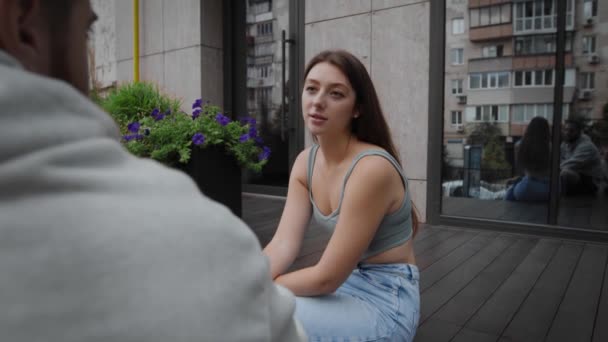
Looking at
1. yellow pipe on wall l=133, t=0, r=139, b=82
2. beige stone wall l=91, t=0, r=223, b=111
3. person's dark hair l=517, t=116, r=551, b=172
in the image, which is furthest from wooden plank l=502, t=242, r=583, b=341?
yellow pipe on wall l=133, t=0, r=139, b=82

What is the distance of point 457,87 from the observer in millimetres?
4332

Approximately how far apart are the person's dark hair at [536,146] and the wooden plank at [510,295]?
98 centimetres

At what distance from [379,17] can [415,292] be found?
3.73 metres

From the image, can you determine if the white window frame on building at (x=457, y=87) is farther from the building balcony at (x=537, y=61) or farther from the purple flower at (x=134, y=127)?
the purple flower at (x=134, y=127)

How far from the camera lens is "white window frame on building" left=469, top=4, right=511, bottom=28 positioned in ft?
13.8

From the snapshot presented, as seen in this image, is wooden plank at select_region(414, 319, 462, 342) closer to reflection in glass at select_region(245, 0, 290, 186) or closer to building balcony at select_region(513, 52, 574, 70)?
building balcony at select_region(513, 52, 574, 70)

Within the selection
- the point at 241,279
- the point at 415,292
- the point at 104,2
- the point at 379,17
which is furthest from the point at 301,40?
the point at 241,279

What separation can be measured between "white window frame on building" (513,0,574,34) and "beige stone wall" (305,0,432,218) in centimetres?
83

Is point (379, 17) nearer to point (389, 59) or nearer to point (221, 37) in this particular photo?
point (389, 59)

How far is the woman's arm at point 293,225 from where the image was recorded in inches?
59.1

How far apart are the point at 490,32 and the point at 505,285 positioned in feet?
8.80

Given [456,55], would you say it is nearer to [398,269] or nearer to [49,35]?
[398,269]

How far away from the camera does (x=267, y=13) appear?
19.2ft

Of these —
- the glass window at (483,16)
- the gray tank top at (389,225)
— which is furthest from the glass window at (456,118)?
the gray tank top at (389,225)
